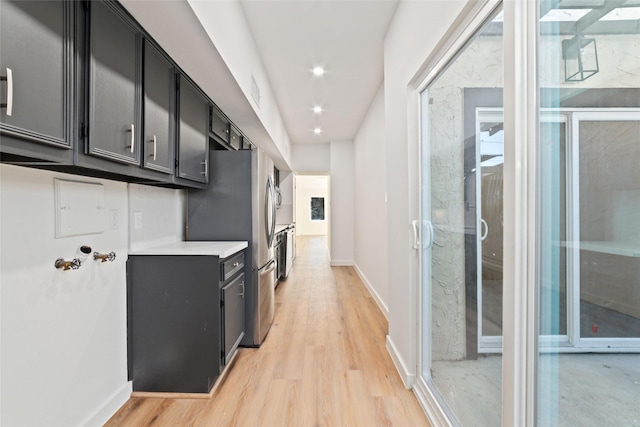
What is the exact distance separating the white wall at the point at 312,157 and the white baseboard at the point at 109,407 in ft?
17.2

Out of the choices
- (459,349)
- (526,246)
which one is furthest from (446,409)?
(526,246)

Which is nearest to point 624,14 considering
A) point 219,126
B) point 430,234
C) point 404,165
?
point 430,234

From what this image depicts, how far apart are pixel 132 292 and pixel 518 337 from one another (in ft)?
6.85

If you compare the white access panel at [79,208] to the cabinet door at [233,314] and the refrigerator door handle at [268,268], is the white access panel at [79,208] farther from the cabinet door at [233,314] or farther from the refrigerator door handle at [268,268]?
the refrigerator door handle at [268,268]

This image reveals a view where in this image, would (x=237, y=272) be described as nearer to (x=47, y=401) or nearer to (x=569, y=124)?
(x=47, y=401)

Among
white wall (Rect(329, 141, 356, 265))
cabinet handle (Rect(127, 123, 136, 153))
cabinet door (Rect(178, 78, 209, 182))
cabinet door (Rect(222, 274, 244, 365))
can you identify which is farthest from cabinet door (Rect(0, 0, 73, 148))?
white wall (Rect(329, 141, 356, 265))

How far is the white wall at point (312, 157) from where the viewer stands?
646cm

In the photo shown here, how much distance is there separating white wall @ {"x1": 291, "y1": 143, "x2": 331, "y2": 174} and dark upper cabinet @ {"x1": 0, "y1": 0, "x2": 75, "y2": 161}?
5.45m

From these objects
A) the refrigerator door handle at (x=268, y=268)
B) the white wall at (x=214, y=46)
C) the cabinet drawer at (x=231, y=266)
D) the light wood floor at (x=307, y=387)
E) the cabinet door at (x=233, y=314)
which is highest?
the white wall at (x=214, y=46)

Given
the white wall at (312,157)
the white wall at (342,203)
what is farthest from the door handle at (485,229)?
the white wall at (312,157)

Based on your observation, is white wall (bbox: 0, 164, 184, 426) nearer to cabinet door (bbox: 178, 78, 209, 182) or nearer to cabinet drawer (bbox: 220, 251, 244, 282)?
cabinet door (bbox: 178, 78, 209, 182)

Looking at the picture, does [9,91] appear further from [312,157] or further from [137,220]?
[312,157]

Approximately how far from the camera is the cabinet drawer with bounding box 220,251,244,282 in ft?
6.31

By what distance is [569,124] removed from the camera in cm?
82
